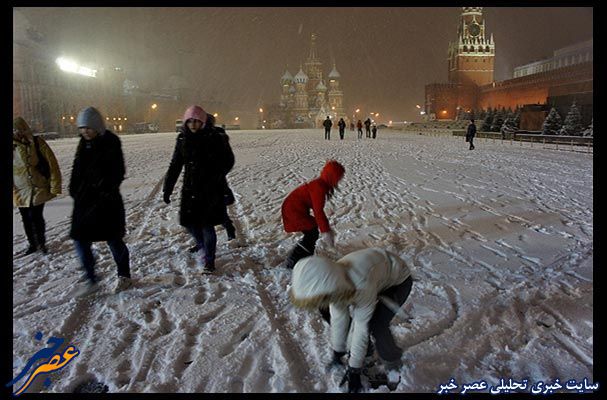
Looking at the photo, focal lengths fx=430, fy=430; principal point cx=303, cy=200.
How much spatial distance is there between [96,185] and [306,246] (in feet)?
7.50

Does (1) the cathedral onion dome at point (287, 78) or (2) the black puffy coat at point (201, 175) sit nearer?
(2) the black puffy coat at point (201, 175)

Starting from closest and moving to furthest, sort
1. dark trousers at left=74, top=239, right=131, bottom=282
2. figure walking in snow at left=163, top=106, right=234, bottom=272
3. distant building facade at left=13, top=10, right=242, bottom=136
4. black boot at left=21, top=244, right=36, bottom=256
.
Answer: dark trousers at left=74, top=239, right=131, bottom=282 → figure walking in snow at left=163, top=106, right=234, bottom=272 → black boot at left=21, top=244, right=36, bottom=256 → distant building facade at left=13, top=10, right=242, bottom=136

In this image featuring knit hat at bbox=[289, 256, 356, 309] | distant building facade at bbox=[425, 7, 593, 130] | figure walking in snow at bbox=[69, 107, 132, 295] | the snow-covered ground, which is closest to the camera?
knit hat at bbox=[289, 256, 356, 309]

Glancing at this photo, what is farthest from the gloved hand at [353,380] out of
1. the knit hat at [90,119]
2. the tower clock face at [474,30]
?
the tower clock face at [474,30]

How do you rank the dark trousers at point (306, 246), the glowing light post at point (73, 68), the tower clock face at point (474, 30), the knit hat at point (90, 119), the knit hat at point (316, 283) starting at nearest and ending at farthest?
the knit hat at point (316, 283) < the knit hat at point (90, 119) < the dark trousers at point (306, 246) < the glowing light post at point (73, 68) < the tower clock face at point (474, 30)

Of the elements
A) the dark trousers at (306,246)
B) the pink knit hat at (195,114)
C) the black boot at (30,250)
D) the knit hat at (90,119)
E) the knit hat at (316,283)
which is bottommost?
the black boot at (30,250)

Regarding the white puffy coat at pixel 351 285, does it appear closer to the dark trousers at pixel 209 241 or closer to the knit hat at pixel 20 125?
the dark trousers at pixel 209 241

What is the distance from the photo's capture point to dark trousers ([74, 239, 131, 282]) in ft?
14.5

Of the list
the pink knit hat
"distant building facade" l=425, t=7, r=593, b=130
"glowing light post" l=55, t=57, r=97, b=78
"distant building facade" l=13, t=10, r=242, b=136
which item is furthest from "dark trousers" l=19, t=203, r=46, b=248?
"glowing light post" l=55, t=57, r=97, b=78

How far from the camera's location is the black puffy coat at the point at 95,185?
4.23 m

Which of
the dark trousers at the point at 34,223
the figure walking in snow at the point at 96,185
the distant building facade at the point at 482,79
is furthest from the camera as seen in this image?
the distant building facade at the point at 482,79

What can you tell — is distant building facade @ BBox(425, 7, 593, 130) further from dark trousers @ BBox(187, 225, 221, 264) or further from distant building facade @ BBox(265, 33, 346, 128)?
dark trousers @ BBox(187, 225, 221, 264)

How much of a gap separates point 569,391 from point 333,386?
162cm

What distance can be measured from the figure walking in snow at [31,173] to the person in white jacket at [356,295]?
13.9 ft
